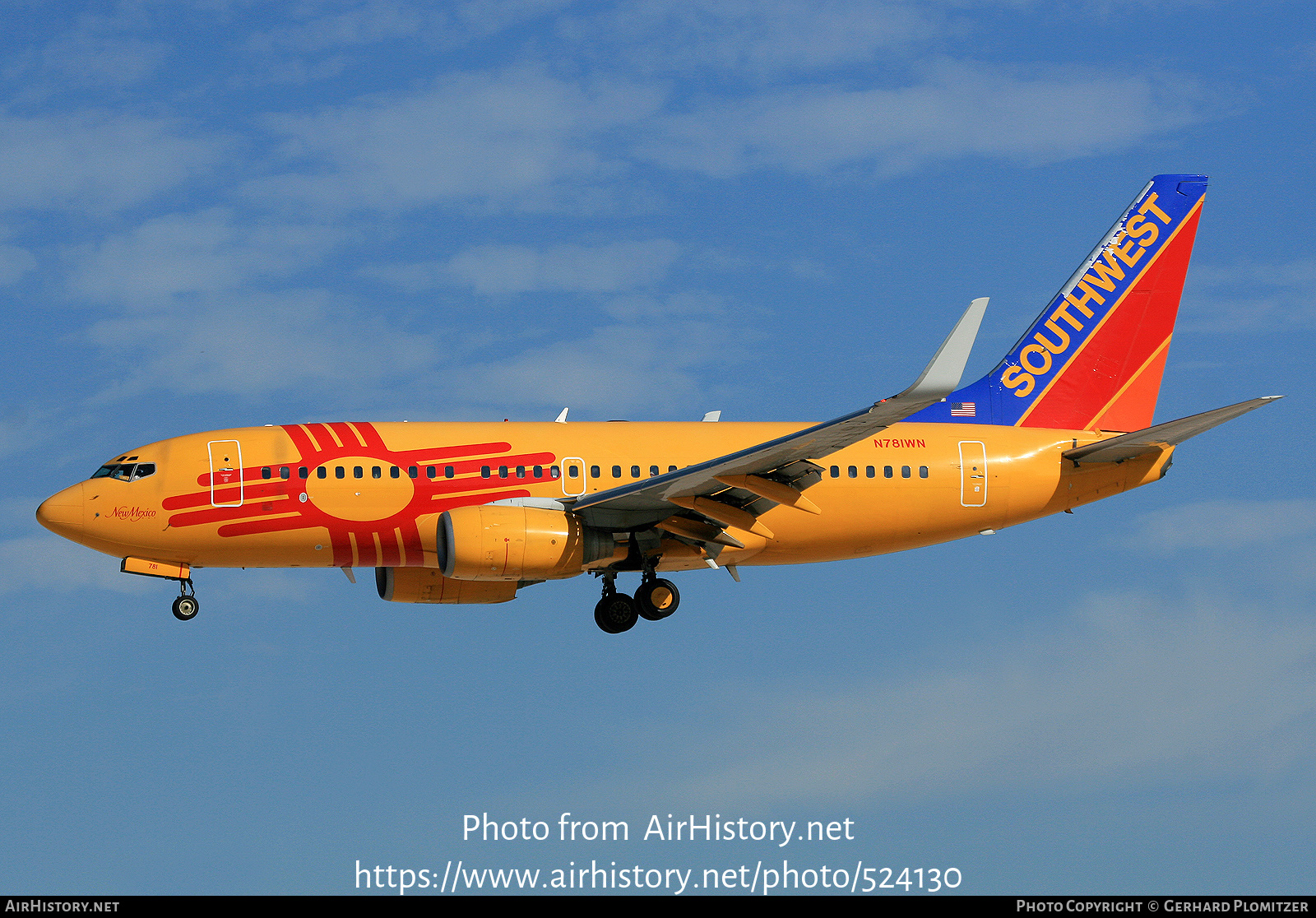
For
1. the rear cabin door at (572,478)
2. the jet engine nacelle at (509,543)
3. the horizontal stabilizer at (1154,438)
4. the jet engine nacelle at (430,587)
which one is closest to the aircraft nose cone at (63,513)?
the jet engine nacelle at (430,587)

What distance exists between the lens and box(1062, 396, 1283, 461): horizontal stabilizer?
34500mm

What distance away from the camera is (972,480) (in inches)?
1517

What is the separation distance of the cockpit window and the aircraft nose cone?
Result: 2.32 ft

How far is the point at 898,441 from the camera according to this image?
3866 centimetres

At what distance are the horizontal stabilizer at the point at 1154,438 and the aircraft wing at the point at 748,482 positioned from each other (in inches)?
303

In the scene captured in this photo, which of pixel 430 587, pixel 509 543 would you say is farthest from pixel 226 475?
pixel 509 543

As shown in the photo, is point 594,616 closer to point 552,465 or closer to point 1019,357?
point 552,465

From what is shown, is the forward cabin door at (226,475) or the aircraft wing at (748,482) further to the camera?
the forward cabin door at (226,475)

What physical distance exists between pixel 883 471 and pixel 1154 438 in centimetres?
647

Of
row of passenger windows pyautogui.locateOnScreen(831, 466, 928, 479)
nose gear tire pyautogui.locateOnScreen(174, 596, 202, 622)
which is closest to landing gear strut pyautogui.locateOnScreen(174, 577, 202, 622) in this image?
nose gear tire pyautogui.locateOnScreen(174, 596, 202, 622)

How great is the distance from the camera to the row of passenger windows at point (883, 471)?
37.8 m

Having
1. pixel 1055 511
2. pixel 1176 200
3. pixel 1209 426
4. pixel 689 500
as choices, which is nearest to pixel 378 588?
pixel 689 500

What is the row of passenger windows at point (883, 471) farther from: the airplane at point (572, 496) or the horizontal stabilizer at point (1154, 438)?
the horizontal stabilizer at point (1154, 438)

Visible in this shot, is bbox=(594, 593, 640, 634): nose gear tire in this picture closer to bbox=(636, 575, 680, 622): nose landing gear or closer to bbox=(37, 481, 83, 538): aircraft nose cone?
bbox=(636, 575, 680, 622): nose landing gear
